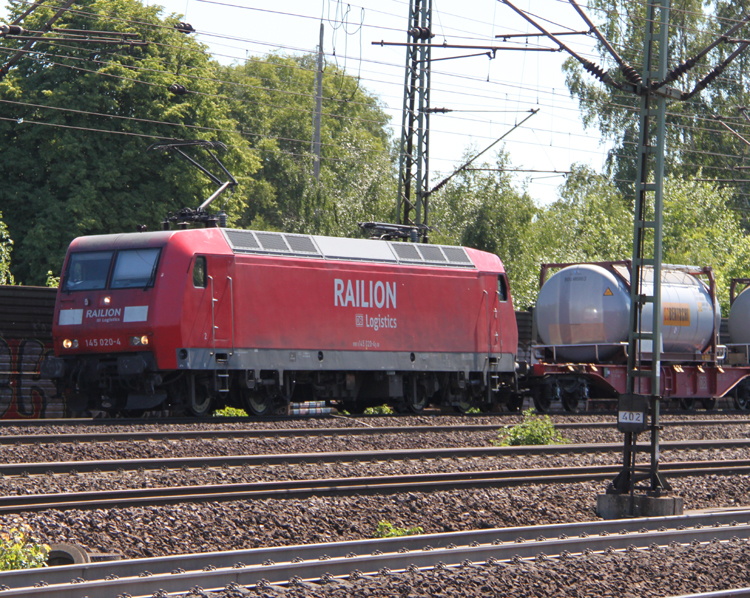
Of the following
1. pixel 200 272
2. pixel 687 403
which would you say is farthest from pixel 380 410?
pixel 687 403

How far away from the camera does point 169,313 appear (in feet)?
54.2

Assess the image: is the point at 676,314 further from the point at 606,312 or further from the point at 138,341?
the point at 138,341

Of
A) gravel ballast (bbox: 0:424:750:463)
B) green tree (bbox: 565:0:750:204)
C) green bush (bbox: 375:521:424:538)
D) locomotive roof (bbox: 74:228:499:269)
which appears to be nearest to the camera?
green bush (bbox: 375:521:424:538)

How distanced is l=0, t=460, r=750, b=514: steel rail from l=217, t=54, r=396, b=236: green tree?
23100 millimetres

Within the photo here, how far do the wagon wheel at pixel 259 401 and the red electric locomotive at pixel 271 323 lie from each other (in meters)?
→ 0.03

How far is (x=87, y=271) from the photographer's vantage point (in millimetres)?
17594

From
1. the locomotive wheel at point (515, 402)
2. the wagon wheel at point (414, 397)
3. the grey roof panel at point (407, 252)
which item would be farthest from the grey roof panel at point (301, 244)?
the locomotive wheel at point (515, 402)

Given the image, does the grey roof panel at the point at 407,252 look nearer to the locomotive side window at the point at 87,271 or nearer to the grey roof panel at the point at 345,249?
Result: the grey roof panel at the point at 345,249

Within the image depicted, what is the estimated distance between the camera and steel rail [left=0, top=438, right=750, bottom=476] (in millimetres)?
10789

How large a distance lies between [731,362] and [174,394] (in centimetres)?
1744

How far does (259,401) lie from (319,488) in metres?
8.97

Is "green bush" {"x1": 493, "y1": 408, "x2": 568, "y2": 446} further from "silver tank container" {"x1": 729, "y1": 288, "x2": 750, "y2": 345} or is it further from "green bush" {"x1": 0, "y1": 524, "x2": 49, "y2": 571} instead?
"silver tank container" {"x1": 729, "y1": 288, "x2": 750, "y2": 345}

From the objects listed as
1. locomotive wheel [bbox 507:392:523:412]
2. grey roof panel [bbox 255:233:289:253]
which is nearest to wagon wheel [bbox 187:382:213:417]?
grey roof panel [bbox 255:233:289:253]

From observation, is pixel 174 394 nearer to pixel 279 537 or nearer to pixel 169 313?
pixel 169 313
